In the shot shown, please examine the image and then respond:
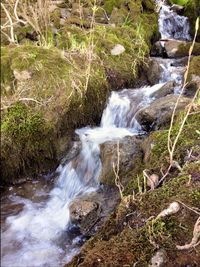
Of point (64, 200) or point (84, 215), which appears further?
point (64, 200)

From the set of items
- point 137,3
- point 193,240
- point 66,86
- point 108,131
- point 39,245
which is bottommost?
point 39,245

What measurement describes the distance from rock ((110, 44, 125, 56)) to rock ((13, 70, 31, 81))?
213cm

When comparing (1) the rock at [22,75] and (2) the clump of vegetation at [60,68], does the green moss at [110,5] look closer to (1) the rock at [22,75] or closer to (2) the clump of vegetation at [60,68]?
(2) the clump of vegetation at [60,68]

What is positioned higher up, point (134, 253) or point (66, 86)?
point (66, 86)

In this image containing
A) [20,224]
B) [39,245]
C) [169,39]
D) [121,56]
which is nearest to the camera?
[39,245]

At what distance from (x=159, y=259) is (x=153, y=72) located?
16.6ft

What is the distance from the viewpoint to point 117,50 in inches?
269

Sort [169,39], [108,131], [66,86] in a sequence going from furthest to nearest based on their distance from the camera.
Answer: [169,39]
[108,131]
[66,86]

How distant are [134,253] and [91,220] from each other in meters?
1.72

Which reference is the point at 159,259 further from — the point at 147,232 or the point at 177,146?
the point at 177,146

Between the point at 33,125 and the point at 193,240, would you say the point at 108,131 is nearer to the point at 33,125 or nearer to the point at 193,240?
the point at 33,125

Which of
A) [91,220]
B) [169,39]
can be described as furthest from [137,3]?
[91,220]

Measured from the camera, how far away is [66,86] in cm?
522

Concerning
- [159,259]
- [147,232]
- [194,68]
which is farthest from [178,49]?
[159,259]
